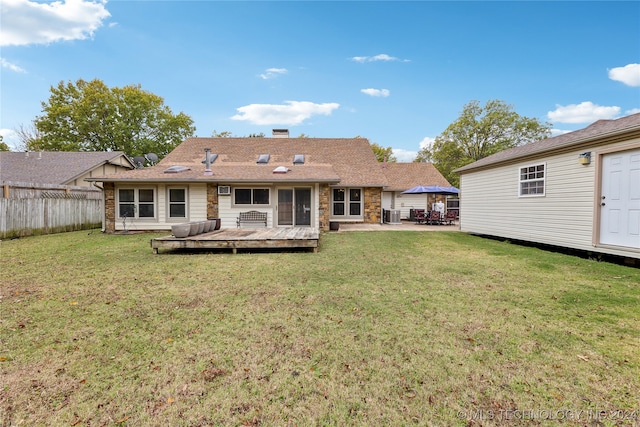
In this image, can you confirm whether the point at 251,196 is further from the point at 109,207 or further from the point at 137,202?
the point at 109,207

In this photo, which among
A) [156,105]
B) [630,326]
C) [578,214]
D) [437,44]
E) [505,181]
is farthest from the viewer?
[156,105]

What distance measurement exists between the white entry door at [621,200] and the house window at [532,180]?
5.21 ft

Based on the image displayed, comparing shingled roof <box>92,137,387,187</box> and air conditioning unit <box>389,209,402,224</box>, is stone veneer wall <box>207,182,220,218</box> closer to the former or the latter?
shingled roof <box>92,137,387,187</box>

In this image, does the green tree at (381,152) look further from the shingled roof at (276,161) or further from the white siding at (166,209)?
the white siding at (166,209)

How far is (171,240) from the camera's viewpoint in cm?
691

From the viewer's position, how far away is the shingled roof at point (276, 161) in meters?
11.4

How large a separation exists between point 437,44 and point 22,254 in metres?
18.2

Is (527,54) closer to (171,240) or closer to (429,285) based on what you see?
A: (429,285)

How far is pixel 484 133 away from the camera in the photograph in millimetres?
29469

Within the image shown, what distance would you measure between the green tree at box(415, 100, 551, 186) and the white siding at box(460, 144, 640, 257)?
2165 cm

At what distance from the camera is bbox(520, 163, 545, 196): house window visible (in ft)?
25.4

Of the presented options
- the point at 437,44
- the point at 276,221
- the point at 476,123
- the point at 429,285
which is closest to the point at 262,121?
the point at 476,123

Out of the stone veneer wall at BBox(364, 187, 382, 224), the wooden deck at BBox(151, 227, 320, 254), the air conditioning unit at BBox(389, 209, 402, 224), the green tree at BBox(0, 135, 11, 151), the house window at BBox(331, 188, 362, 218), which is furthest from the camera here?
the green tree at BBox(0, 135, 11, 151)

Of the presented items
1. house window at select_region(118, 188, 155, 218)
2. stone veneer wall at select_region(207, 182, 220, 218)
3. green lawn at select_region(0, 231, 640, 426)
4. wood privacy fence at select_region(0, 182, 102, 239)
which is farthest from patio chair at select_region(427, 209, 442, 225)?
wood privacy fence at select_region(0, 182, 102, 239)
